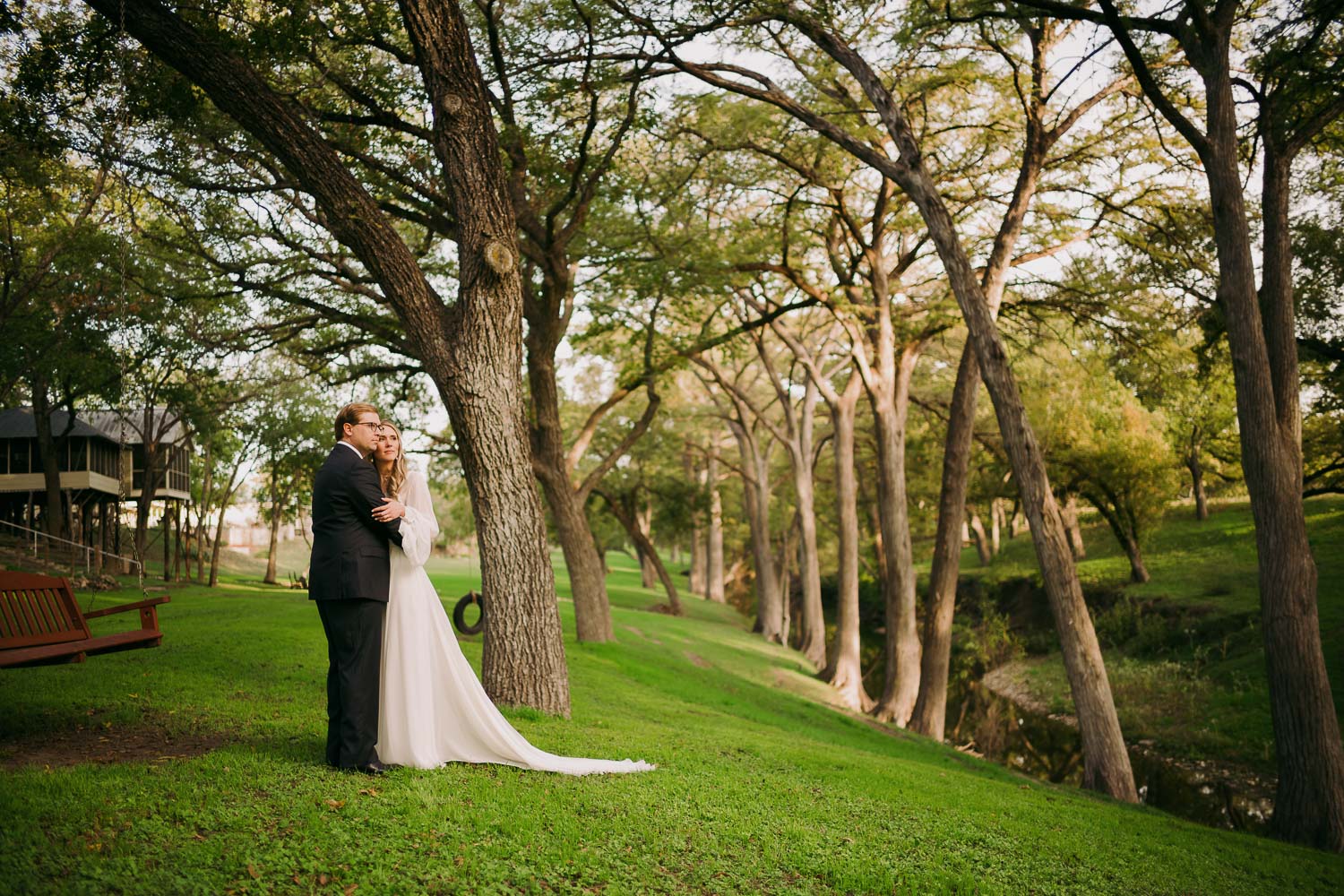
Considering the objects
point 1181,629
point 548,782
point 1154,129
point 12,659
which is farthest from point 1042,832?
point 1181,629

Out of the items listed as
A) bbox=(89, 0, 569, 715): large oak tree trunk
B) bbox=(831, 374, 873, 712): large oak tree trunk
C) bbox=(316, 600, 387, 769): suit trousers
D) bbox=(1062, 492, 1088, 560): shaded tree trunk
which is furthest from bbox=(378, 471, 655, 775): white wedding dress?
bbox=(1062, 492, 1088, 560): shaded tree trunk

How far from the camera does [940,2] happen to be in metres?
13.8

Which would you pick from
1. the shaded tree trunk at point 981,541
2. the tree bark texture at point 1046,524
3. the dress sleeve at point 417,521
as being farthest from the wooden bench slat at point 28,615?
the shaded tree trunk at point 981,541

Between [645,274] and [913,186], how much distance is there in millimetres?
6295

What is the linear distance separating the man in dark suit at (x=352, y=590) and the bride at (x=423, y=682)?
0.11m

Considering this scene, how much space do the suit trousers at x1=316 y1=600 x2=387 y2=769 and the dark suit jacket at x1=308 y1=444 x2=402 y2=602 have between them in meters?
0.12

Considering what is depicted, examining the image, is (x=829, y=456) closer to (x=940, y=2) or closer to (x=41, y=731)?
(x=940, y=2)

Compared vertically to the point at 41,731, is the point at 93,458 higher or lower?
higher

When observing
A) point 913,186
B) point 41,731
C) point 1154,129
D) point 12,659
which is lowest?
point 41,731

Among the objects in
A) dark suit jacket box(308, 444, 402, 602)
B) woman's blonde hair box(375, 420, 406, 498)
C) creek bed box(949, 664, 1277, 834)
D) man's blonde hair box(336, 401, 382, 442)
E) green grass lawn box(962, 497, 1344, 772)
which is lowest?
creek bed box(949, 664, 1277, 834)

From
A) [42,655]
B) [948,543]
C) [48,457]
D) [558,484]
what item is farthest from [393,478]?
[48,457]

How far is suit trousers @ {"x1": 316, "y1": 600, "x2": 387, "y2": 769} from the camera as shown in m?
6.09

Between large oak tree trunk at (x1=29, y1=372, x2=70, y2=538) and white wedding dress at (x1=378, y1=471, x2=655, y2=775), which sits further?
large oak tree trunk at (x1=29, y1=372, x2=70, y2=538)

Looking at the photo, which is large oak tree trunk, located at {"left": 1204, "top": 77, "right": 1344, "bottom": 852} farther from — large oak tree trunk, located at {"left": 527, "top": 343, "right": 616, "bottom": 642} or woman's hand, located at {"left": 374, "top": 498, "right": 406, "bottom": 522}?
large oak tree trunk, located at {"left": 527, "top": 343, "right": 616, "bottom": 642}
